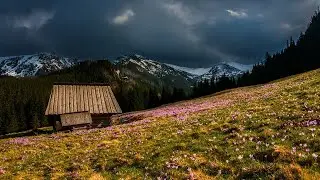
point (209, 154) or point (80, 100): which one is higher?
point (80, 100)

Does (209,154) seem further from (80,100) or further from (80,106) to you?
(80,100)

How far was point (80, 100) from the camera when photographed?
64.2 m

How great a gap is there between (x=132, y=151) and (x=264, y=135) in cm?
812

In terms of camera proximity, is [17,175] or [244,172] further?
[17,175]

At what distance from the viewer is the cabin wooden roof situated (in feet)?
203

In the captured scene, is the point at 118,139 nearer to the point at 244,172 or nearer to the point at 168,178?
the point at 168,178

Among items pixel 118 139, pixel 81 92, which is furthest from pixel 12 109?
pixel 118 139

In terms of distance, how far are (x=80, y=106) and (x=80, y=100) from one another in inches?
57.5

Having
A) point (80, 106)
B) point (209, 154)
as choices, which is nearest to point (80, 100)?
point (80, 106)

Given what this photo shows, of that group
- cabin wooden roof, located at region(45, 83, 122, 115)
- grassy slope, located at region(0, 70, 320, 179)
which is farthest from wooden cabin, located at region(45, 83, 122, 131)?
grassy slope, located at region(0, 70, 320, 179)

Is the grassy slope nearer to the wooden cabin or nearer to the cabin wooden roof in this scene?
the wooden cabin

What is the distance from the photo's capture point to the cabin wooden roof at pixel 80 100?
2437 inches

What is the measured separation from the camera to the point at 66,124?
59906mm

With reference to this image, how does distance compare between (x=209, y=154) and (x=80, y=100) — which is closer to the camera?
(x=209, y=154)
